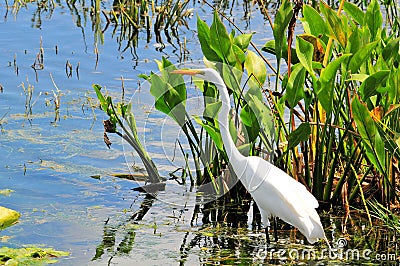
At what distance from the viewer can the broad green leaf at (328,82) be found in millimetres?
4262

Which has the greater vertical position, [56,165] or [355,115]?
[355,115]

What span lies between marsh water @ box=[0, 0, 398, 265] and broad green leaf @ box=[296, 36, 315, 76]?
99 cm

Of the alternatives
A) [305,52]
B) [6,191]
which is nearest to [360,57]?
[305,52]

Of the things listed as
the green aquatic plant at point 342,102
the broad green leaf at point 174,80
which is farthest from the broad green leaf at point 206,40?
the green aquatic plant at point 342,102

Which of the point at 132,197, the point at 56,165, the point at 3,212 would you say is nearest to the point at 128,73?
the point at 56,165

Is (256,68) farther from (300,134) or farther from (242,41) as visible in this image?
(300,134)

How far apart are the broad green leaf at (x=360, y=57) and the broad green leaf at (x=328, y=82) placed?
0.24 feet

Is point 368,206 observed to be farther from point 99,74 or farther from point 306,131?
point 99,74

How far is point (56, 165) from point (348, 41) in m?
2.34

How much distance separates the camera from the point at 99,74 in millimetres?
7766

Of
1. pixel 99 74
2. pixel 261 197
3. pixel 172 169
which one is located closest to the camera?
pixel 261 197

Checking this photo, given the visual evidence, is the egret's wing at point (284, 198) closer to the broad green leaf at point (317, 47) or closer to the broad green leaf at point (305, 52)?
the broad green leaf at point (305, 52)

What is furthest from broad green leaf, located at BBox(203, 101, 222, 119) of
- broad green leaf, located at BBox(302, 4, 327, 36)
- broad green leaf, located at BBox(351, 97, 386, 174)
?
broad green leaf, located at BBox(351, 97, 386, 174)

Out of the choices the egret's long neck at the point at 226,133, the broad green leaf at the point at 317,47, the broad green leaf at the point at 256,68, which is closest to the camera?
the egret's long neck at the point at 226,133
